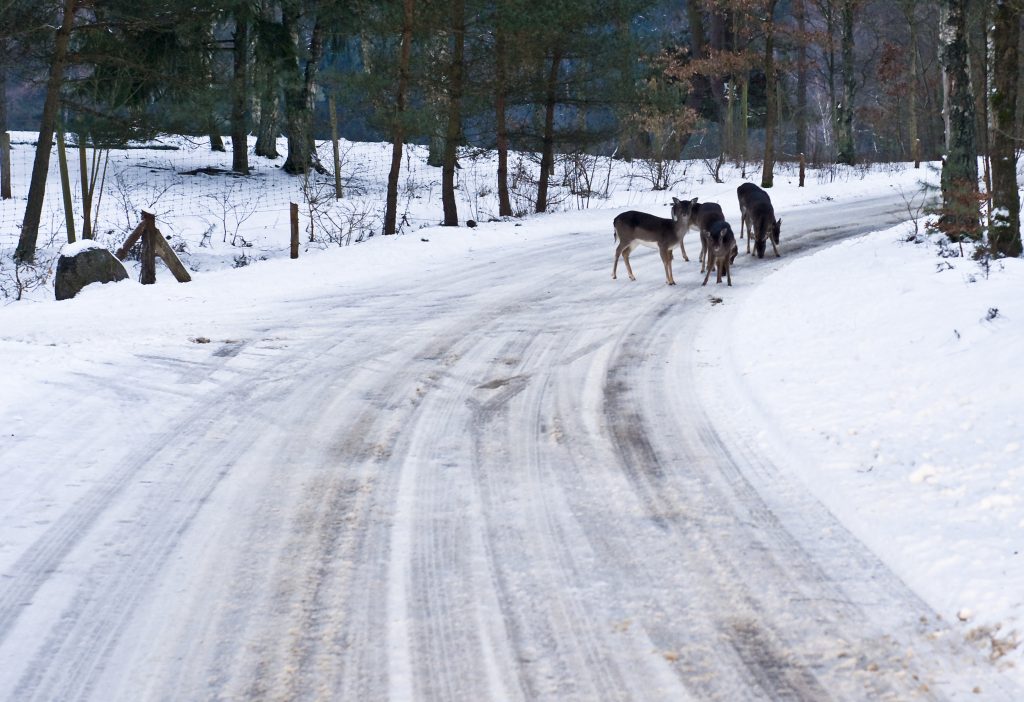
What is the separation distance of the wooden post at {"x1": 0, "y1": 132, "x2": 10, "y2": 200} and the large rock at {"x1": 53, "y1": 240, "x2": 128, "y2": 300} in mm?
16259

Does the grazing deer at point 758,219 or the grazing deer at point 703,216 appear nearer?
the grazing deer at point 703,216

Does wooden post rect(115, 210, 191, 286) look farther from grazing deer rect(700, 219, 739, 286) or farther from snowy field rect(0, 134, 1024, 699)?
grazing deer rect(700, 219, 739, 286)

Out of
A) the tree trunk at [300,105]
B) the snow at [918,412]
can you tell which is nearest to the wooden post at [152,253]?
the snow at [918,412]

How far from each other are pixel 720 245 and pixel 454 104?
11.0m

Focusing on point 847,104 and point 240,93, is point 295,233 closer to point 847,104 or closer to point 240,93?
point 240,93

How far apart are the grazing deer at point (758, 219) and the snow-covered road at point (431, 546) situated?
7920mm

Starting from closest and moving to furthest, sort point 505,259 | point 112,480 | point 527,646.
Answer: point 527,646 → point 112,480 → point 505,259

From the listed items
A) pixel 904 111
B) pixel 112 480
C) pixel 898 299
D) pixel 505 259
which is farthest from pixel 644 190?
pixel 904 111

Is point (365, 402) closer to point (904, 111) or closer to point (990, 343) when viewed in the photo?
point (990, 343)

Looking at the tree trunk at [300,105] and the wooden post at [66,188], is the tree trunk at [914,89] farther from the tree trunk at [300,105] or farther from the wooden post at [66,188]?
the wooden post at [66,188]

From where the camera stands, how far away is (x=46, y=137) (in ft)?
72.9

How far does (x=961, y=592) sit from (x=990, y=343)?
4.07m

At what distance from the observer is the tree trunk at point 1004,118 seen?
1092cm

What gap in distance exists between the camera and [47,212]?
28.0 meters
